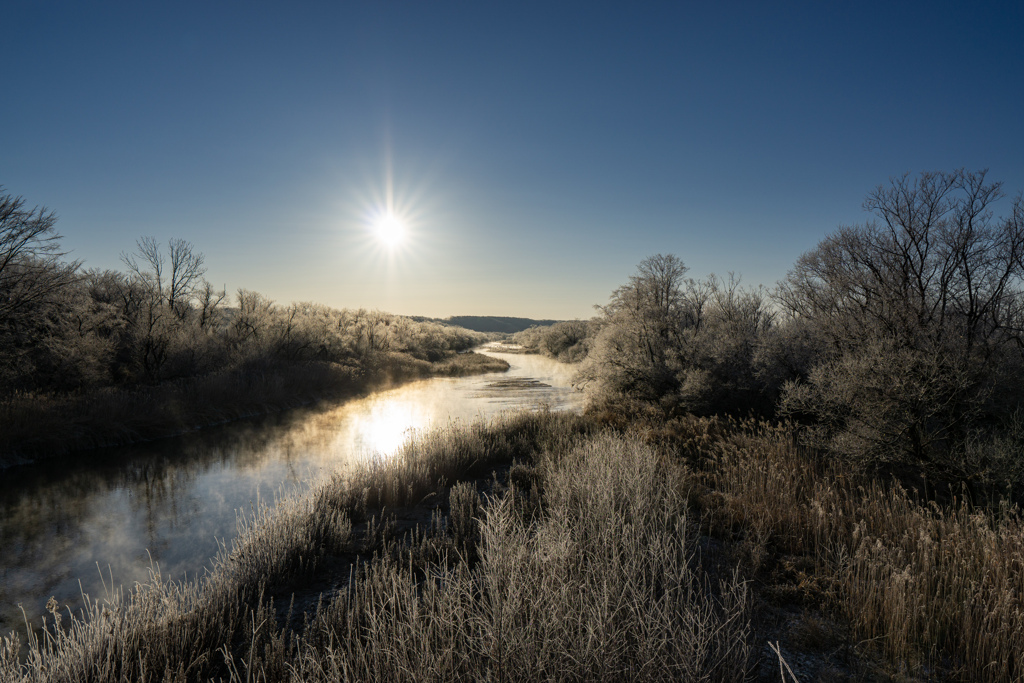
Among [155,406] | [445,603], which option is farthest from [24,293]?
[445,603]

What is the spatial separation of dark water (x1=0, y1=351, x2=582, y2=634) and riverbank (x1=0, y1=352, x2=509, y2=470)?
73 cm

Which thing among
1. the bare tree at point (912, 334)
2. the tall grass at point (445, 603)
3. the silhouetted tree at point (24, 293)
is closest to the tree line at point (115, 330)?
the silhouetted tree at point (24, 293)

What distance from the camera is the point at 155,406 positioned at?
50.5 feet

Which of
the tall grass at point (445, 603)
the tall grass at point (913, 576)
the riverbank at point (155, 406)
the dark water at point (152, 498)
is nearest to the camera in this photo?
the tall grass at point (445, 603)

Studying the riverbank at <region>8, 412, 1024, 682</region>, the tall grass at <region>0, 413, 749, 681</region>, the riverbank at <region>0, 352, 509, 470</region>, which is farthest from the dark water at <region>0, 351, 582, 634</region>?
the tall grass at <region>0, 413, 749, 681</region>

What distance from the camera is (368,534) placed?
645cm

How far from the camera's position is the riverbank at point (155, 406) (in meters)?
11.9

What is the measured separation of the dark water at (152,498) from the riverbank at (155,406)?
73 centimetres

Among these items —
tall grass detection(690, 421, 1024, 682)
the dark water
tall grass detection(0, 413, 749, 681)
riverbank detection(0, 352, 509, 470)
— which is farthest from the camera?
riverbank detection(0, 352, 509, 470)

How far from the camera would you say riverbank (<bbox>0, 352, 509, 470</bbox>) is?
467 inches

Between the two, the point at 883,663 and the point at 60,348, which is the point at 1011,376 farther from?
the point at 60,348

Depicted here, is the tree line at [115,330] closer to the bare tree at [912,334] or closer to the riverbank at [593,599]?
the riverbank at [593,599]

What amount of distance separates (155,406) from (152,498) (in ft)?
23.1

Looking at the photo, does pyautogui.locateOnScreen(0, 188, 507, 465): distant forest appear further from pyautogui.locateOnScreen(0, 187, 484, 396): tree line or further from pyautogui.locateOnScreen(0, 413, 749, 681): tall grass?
pyautogui.locateOnScreen(0, 413, 749, 681): tall grass
